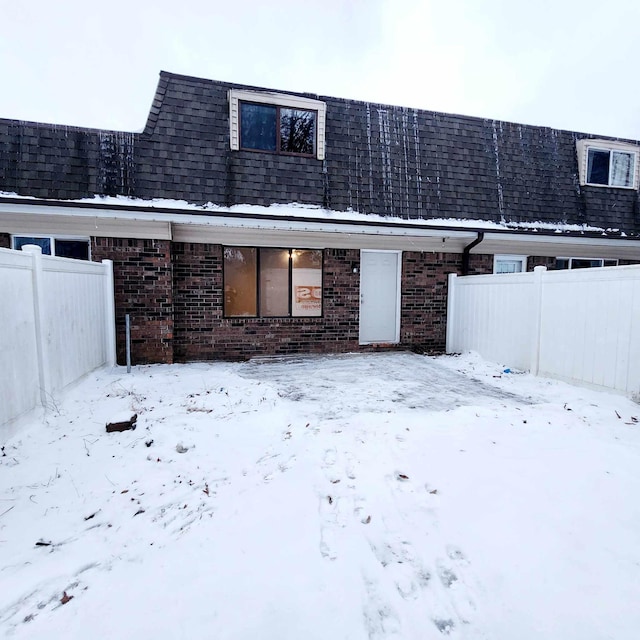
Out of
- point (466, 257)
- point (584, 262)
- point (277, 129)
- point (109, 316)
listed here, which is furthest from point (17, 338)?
point (584, 262)

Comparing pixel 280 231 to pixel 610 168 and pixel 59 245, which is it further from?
pixel 610 168

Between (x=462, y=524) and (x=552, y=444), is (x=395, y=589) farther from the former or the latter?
(x=552, y=444)

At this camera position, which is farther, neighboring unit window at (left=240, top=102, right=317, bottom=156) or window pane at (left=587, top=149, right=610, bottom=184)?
window pane at (left=587, top=149, right=610, bottom=184)

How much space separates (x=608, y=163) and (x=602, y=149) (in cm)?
45

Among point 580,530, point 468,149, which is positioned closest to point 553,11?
point 468,149

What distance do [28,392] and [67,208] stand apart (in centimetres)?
403

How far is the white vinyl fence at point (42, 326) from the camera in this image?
361cm

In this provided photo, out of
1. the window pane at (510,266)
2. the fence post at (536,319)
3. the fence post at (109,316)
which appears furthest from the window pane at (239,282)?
the window pane at (510,266)

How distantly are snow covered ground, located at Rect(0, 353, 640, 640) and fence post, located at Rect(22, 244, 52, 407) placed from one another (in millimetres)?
361

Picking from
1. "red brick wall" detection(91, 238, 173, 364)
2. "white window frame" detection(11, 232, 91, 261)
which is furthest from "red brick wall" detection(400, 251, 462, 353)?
"white window frame" detection(11, 232, 91, 261)

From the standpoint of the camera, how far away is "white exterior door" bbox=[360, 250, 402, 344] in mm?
8945

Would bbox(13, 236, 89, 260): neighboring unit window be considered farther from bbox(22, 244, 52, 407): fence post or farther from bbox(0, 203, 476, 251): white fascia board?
bbox(22, 244, 52, 407): fence post

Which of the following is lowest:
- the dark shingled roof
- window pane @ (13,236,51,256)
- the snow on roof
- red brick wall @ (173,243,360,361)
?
red brick wall @ (173,243,360,361)

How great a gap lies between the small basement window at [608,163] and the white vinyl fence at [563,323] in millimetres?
5504
